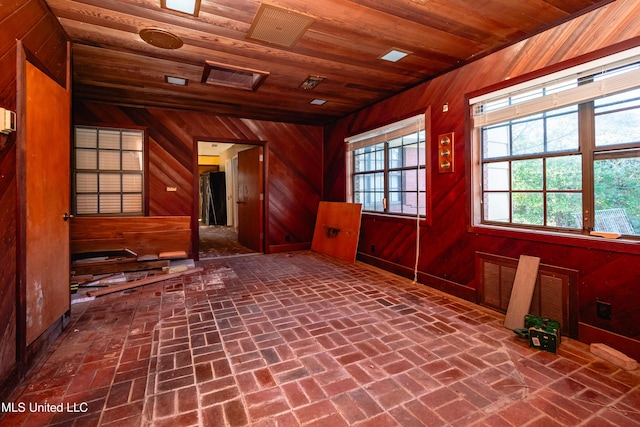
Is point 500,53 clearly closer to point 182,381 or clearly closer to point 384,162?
point 384,162

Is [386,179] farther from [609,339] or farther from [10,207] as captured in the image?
[10,207]

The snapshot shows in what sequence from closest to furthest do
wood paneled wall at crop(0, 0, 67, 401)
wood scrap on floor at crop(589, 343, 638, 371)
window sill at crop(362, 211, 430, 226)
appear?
wood paneled wall at crop(0, 0, 67, 401)
wood scrap on floor at crop(589, 343, 638, 371)
window sill at crop(362, 211, 430, 226)

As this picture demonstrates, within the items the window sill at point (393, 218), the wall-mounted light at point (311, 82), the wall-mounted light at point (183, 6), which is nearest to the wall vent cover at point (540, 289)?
the window sill at point (393, 218)

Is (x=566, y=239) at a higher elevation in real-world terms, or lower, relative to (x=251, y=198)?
lower

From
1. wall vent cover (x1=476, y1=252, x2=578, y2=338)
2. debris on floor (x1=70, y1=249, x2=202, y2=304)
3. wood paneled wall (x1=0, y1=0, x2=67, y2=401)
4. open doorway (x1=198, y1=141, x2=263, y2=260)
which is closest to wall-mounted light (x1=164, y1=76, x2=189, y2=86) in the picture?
wood paneled wall (x1=0, y1=0, x2=67, y2=401)

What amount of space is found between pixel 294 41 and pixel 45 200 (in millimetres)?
2531

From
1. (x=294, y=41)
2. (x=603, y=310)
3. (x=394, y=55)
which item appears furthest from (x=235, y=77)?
(x=603, y=310)

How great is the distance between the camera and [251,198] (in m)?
6.44

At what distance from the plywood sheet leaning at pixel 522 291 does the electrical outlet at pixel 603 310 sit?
441 mm

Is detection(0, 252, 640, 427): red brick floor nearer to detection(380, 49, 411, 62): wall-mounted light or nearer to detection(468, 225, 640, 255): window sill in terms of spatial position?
detection(468, 225, 640, 255): window sill

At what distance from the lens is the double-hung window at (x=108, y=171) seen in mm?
4828

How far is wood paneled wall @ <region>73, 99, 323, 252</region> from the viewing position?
16.8 ft

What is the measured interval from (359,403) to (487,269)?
2.17 meters

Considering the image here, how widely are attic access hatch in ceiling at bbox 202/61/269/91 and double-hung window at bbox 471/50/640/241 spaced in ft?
8.62
